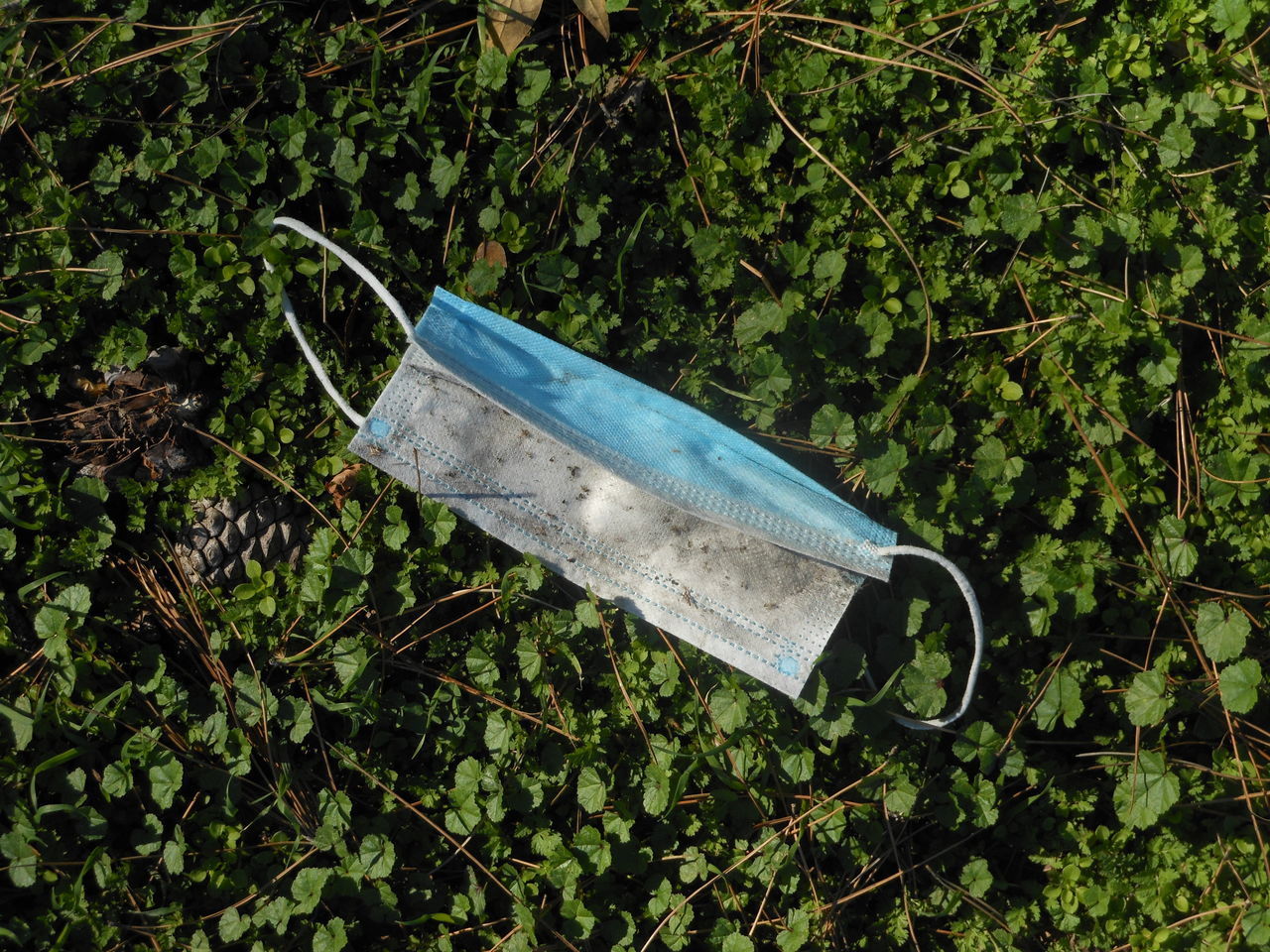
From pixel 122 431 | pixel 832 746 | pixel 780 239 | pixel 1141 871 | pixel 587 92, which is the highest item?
pixel 587 92

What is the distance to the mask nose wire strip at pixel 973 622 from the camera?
2.83 meters

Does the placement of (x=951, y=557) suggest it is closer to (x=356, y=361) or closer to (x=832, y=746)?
(x=832, y=746)

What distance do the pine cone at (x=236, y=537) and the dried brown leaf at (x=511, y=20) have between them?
164 cm

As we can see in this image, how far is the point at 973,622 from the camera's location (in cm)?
289

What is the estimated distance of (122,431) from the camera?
10.2 ft

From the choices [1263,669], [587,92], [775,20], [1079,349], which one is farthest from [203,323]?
[1263,669]

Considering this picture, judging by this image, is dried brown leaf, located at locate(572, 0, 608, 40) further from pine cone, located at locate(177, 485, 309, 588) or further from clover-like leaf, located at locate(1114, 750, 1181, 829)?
clover-like leaf, located at locate(1114, 750, 1181, 829)

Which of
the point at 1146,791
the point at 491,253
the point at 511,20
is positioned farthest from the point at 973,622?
the point at 511,20

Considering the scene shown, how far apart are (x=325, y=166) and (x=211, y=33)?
1.74 feet

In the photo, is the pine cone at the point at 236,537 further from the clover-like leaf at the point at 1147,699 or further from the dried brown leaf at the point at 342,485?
the clover-like leaf at the point at 1147,699

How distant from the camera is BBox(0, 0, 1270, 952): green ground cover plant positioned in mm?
2990

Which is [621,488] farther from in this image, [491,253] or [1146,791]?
[1146,791]

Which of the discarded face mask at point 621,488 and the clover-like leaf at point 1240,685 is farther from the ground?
the discarded face mask at point 621,488

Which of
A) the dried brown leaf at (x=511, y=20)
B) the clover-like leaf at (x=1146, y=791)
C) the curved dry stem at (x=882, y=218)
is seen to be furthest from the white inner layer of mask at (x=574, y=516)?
the clover-like leaf at (x=1146, y=791)
